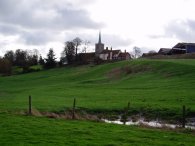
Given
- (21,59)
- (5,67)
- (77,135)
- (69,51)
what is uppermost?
(69,51)

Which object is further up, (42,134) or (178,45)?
(178,45)

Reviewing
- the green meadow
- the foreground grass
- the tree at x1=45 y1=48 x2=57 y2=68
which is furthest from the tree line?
the foreground grass

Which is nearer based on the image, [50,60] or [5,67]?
[5,67]

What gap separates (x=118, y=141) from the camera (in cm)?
2062

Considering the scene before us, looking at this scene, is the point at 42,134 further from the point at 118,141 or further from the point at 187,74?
the point at 187,74

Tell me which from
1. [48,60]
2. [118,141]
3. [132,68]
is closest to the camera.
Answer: [118,141]

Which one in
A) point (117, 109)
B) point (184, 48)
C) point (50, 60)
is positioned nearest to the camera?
point (117, 109)

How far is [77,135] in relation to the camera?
21953 millimetres

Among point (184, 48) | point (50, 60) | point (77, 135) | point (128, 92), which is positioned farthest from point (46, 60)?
point (77, 135)

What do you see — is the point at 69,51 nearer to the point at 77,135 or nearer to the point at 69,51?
the point at 69,51

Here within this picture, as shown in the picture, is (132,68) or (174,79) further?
(132,68)

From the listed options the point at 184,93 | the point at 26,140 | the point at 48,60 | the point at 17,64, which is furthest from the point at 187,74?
the point at 17,64

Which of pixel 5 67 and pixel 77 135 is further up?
pixel 5 67

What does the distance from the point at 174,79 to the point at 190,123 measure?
123 feet
